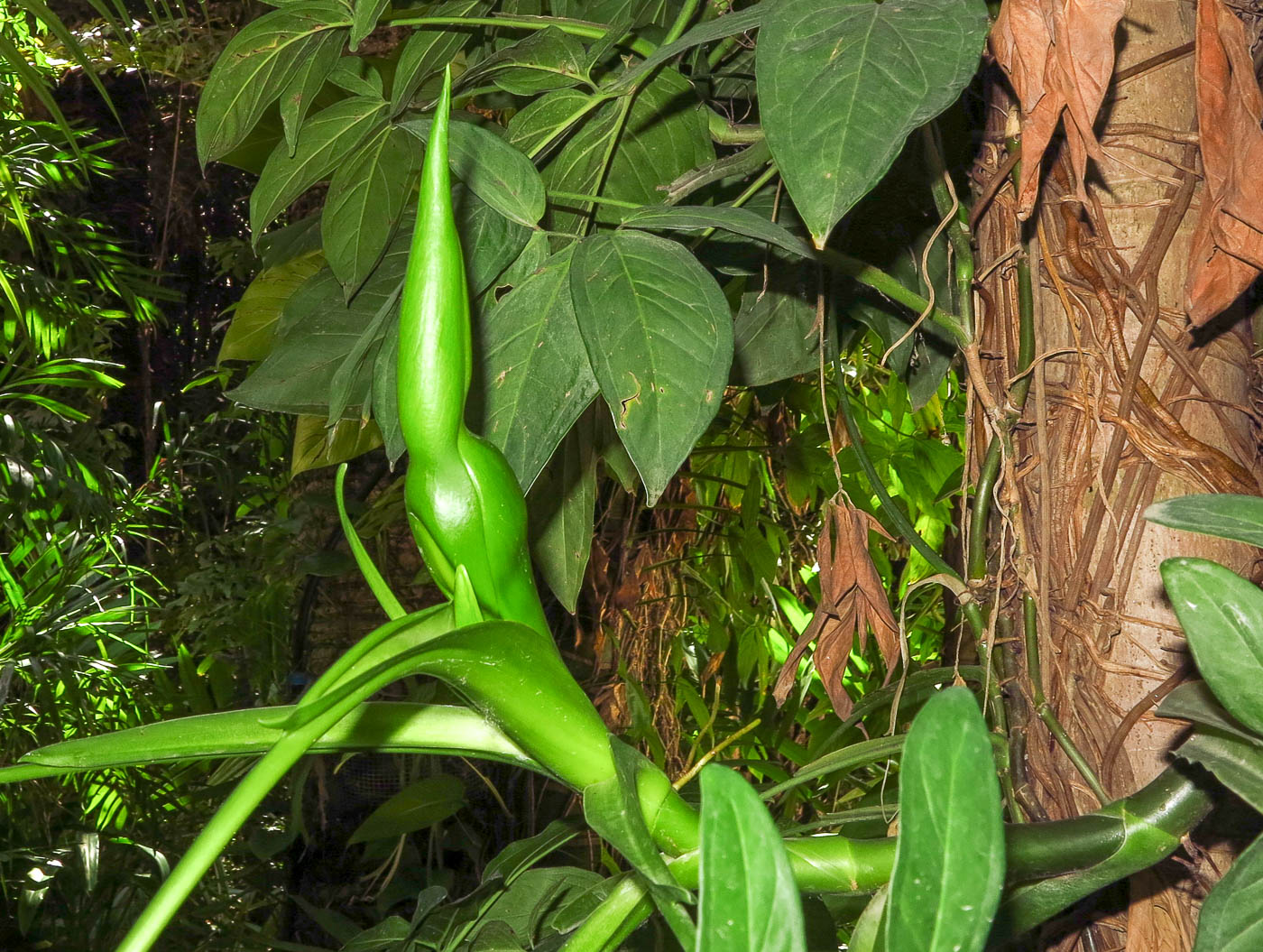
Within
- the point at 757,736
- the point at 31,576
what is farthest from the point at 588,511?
the point at 31,576

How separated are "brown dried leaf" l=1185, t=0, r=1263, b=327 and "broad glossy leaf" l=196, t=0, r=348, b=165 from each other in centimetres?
37

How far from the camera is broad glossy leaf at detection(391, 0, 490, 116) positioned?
46 cm

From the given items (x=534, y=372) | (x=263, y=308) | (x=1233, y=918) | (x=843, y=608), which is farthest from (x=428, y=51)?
(x=263, y=308)

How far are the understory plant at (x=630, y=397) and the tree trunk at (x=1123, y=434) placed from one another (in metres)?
0.01

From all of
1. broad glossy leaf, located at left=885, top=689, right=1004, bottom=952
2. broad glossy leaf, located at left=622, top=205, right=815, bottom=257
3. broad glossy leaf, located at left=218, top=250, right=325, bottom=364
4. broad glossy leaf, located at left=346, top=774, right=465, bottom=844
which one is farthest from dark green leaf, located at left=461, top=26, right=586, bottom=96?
broad glossy leaf, located at left=346, top=774, right=465, bottom=844

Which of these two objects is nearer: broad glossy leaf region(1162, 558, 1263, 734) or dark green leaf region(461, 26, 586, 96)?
broad glossy leaf region(1162, 558, 1263, 734)

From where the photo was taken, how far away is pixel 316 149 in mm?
520

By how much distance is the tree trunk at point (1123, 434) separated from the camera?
39cm

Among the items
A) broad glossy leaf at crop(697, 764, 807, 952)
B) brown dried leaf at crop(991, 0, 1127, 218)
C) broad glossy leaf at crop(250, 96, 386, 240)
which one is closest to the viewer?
broad glossy leaf at crop(697, 764, 807, 952)

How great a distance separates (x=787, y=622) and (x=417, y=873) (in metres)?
0.58

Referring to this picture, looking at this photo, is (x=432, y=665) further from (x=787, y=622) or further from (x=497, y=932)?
(x=787, y=622)

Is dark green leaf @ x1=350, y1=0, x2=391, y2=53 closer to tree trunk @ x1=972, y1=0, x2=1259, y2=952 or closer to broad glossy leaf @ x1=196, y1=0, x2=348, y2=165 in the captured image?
broad glossy leaf @ x1=196, y1=0, x2=348, y2=165

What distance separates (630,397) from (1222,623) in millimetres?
169

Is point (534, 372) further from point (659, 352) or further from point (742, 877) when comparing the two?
point (742, 877)
